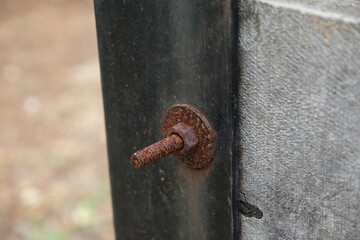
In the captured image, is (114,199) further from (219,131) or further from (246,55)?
(246,55)

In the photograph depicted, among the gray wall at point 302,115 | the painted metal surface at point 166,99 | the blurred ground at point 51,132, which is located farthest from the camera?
the blurred ground at point 51,132

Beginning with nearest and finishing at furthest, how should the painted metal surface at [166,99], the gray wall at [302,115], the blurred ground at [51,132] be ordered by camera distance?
the gray wall at [302,115] < the painted metal surface at [166,99] < the blurred ground at [51,132]

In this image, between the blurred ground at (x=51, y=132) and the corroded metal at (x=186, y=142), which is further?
the blurred ground at (x=51, y=132)

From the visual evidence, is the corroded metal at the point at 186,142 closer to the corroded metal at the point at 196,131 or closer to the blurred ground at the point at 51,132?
the corroded metal at the point at 196,131

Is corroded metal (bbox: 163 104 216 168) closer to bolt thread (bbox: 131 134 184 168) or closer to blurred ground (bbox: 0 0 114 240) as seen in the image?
bolt thread (bbox: 131 134 184 168)

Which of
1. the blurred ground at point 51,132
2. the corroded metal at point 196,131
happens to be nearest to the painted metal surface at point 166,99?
the corroded metal at point 196,131

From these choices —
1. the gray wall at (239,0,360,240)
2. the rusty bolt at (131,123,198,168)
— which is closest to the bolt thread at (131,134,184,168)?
the rusty bolt at (131,123,198,168)
